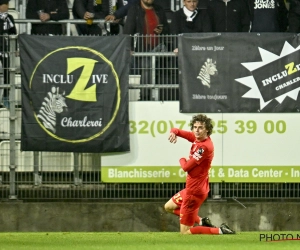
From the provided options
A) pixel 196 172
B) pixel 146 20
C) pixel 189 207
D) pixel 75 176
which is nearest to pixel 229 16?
pixel 146 20

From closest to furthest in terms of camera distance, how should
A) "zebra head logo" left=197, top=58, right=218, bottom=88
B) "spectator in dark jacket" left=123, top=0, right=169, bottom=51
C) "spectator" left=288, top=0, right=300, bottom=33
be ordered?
"zebra head logo" left=197, top=58, right=218, bottom=88
"spectator in dark jacket" left=123, top=0, right=169, bottom=51
"spectator" left=288, top=0, right=300, bottom=33

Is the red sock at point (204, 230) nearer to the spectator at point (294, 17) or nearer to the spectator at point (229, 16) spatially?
the spectator at point (229, 16)

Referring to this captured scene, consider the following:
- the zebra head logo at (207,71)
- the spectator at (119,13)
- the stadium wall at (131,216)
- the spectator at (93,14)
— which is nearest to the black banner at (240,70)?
the zebra head logo at (207,71)

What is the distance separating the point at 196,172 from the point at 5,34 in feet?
14.6

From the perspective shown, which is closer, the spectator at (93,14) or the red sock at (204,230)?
the red sock at (204,230)

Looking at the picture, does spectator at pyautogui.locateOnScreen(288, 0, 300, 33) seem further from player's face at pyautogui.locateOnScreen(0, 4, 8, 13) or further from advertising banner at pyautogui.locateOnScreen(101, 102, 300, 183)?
player's face at pyautogui.locateOnScreen(0, 4, 8, 13)

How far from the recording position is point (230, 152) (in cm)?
1517

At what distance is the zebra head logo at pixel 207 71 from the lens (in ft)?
49.7

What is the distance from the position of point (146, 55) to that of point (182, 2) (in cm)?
150

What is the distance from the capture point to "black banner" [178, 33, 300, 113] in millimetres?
15117

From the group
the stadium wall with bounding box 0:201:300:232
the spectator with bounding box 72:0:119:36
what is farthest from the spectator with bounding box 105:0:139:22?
the stadium wall with bounding box 0:201:300:232

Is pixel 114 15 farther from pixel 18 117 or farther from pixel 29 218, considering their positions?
pixel 29 218

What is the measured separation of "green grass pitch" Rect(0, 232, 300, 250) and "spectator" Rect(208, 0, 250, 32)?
12.7 ft

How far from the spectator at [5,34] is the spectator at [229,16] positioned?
133 inches
